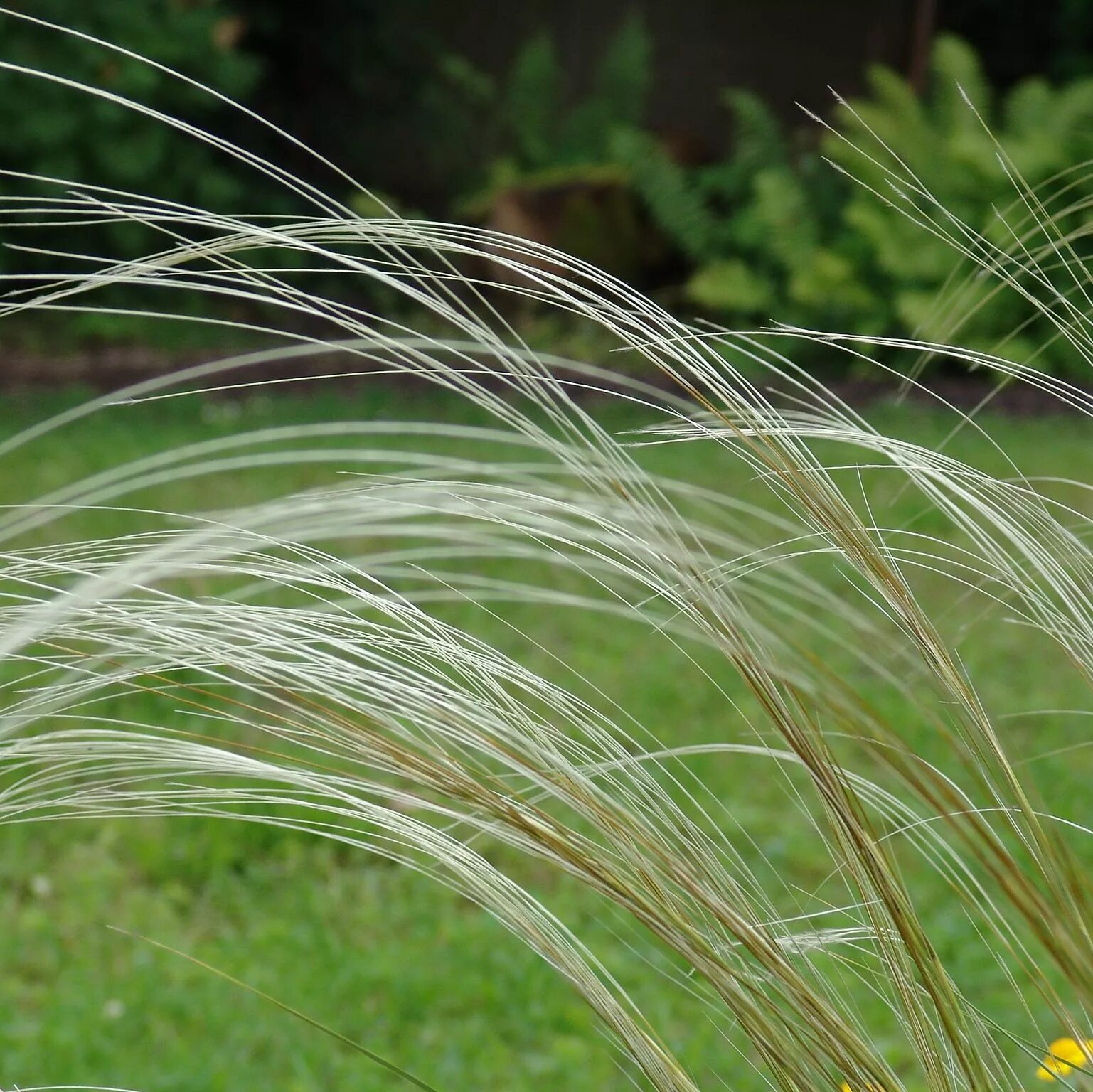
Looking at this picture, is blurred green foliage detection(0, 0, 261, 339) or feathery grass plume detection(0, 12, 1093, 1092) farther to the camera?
blurred green foliage detection(0, 0, 261, 339)

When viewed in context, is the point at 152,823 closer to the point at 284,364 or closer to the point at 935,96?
the point at 284,364

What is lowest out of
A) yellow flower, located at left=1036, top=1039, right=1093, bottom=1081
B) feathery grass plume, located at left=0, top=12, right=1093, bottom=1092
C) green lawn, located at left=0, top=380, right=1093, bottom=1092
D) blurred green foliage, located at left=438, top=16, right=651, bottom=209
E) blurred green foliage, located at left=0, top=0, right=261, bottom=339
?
green lawn, located at left=0, top=380, right=1093, bottom=1092

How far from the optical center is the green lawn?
2549 mm

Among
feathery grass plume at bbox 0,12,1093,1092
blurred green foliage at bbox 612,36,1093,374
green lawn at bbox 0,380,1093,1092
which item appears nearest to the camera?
feathery grass plume at bbox 0,12,1093,1092

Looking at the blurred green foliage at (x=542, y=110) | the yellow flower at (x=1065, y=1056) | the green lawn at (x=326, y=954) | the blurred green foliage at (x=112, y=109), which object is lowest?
the green lawn at (x=326, y=954)

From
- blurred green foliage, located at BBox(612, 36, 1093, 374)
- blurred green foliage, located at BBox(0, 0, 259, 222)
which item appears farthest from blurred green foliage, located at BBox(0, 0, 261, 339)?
→ blurred green foliage, located at BBox(612, 36, 1093, 374)

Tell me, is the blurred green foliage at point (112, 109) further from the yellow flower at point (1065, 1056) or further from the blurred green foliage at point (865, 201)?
the yellow flower at point (1065, 1056)

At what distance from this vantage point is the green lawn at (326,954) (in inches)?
100

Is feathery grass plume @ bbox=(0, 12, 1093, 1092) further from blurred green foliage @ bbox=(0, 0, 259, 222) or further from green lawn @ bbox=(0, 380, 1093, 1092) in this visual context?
blurred green foliage @ bbox=(0, 0, 259, 222)

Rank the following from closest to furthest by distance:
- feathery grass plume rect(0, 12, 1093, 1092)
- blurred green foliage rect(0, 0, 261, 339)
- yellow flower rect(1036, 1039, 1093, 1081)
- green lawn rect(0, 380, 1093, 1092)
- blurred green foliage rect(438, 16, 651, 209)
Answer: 1. feathery grass plume rect(0, 12, 1093, 1092)
2. yellow flower rect(1036, 1039, 1093, 1081)
3. green lawn rect(0, 380, 1093, 1092)
4. blurred green foliage rect(0, 0, 261, 339)
5. blurred green foliage rect(438, 16, 651, 209)

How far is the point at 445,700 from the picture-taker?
0.87m

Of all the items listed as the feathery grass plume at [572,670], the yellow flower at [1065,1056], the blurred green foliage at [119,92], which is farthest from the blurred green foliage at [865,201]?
the feathery grass plume at [572,670]

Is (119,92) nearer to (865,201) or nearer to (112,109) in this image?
(112,109)

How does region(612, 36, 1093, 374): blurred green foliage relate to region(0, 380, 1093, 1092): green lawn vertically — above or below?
above
